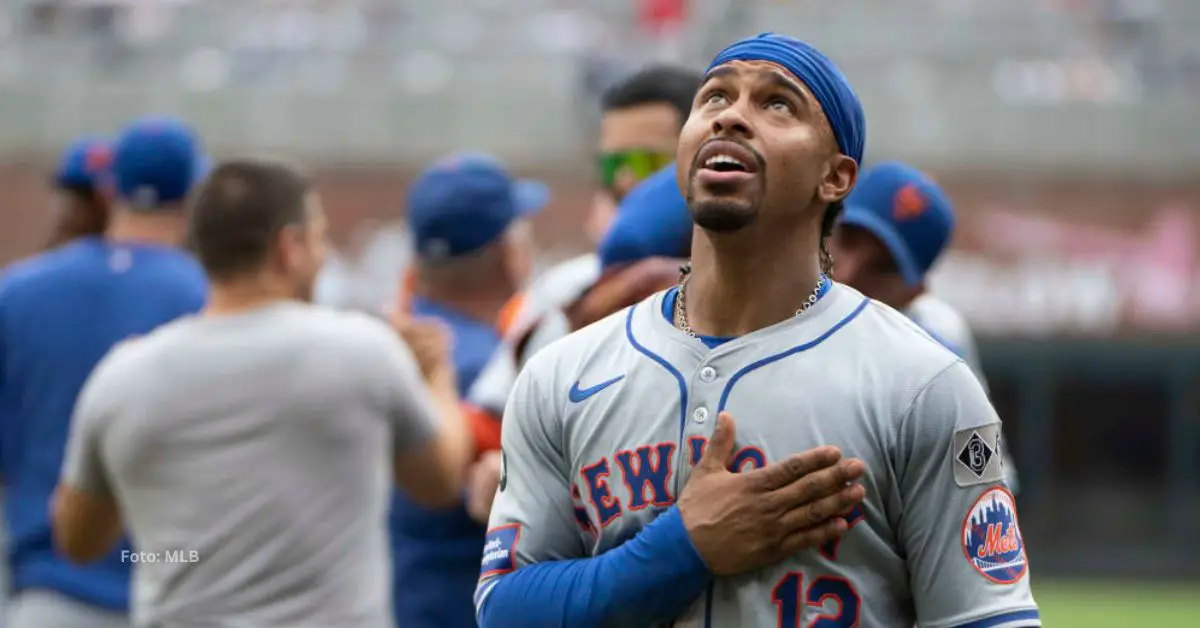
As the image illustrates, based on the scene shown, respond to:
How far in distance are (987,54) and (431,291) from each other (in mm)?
12449

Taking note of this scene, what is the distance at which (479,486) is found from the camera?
403 cm

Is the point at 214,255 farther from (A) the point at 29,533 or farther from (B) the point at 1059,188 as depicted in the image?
(B) the point at 1059,188

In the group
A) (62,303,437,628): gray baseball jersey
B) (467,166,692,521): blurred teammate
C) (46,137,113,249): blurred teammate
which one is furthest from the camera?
(46,137,113,249): blurred teammate

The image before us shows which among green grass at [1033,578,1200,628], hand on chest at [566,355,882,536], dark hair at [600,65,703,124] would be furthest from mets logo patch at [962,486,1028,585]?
green grass at [1033,578,1200,628]

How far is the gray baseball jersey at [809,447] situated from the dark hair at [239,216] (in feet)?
4.84

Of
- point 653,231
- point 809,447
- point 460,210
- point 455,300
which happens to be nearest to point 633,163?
point 460,210

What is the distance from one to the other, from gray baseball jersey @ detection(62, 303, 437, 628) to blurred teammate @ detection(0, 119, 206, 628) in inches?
40.6

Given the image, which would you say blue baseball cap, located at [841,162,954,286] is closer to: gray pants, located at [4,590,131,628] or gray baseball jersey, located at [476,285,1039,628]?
gray baseball jersey, located at [476,285,1039,628]

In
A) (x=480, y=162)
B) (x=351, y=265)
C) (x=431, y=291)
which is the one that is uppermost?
(x=480, y=162)

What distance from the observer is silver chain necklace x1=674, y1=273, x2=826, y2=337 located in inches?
99.3

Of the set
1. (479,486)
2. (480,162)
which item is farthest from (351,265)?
(479,486)

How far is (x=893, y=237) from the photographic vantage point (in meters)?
4.11

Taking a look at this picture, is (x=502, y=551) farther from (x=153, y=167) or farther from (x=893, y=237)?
(x=153, y=167)

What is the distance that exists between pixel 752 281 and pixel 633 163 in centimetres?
209
